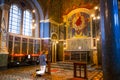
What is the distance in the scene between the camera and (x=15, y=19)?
12.2 m

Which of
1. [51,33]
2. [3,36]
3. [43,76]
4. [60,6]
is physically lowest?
[43,76]

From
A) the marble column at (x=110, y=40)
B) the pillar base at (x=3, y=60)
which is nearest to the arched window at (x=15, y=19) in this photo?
the pillar base at (x=3, y=60)

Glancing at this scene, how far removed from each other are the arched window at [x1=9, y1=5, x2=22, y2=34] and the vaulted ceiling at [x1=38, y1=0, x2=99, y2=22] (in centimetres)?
274

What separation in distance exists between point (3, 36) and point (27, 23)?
13.6ft

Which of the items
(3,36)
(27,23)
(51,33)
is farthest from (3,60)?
(51,33)

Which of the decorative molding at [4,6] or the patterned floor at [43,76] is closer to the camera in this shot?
the patterned floor at [43,76]

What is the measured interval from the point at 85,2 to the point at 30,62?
8764 millimetres

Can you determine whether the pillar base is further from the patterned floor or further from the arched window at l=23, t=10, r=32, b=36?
the arched window at l=23, t=10, r=32, b=36

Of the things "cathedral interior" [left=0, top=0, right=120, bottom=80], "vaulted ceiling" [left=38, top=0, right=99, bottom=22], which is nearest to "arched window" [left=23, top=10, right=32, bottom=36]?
"cathedral interior" [left=0, top=0, right=120, bottom=80]

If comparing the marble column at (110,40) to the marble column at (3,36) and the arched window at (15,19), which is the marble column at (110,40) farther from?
the arched window at (15,19)

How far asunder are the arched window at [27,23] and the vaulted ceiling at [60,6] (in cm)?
172

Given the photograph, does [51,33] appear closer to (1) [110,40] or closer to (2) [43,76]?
(2) [43,76]

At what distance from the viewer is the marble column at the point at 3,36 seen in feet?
31.5

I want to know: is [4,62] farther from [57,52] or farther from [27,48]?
[57,52]
